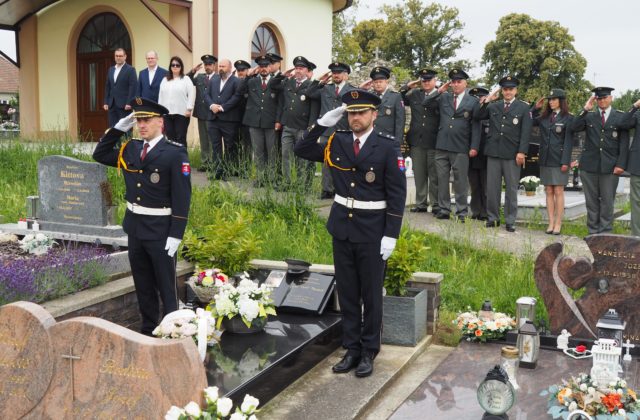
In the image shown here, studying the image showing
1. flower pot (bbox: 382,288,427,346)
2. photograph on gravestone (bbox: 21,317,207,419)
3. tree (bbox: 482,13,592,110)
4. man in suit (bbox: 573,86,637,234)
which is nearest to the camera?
photograph on gravestone (bbox: 21,317,207,419)

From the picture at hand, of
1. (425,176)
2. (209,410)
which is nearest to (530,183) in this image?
(425,176)

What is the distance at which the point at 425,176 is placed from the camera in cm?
1158

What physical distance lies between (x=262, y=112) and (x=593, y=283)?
6.65m

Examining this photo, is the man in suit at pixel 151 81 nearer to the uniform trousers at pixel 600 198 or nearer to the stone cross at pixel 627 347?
the uniform trousers at pixel 600 198

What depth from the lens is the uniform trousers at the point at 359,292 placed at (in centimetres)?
572

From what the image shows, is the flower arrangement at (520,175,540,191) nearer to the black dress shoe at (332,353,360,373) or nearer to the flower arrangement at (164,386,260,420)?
the black dress shoe at (332,353,360,373)

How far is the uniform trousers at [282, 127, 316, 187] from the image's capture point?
10188 mm

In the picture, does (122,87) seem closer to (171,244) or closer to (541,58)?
(171,244)

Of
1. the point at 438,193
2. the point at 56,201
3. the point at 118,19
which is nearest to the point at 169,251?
the point at 56,201

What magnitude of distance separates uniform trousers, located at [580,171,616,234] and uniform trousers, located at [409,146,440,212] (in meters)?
2.05

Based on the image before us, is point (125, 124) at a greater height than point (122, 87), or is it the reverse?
point (122, 87)

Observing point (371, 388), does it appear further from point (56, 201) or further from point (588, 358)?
point (56, 201)

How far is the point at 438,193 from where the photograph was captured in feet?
36.3

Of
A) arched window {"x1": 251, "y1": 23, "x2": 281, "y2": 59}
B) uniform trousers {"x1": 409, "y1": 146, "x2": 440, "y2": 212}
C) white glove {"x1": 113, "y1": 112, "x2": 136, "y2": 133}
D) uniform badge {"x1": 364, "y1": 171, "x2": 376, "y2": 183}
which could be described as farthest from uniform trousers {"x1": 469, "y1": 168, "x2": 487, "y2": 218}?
arched window {"x1": 251, "y1": 23, "x2": 281, "y2": 59}
